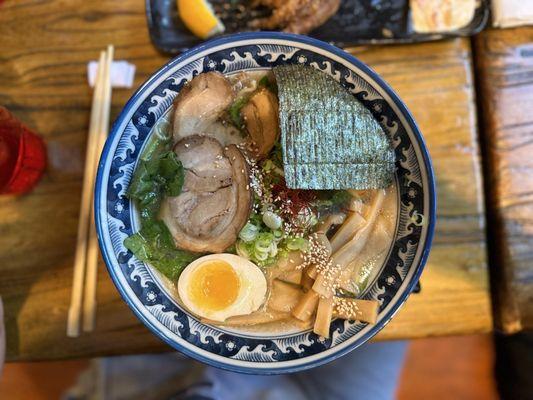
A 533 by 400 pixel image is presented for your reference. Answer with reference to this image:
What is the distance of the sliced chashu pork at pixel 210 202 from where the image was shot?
131cm

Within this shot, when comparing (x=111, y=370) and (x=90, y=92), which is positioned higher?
(x=90, y=92)

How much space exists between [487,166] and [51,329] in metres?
1.55

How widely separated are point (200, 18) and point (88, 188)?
2.18 ft

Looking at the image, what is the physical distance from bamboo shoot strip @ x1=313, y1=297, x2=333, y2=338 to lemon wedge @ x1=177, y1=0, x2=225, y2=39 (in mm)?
945

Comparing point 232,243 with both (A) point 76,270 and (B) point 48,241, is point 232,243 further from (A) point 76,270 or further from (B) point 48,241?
(B) point 48,241

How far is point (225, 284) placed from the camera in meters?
1.31

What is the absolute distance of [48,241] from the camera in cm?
154


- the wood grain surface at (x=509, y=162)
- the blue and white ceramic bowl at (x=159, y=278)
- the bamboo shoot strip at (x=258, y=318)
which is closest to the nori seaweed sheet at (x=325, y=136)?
the blue and white ceramic bowl at (x=159, y=278)

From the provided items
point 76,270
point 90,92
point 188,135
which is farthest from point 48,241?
point 188,135

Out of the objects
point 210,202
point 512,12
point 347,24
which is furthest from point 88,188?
point 512,12

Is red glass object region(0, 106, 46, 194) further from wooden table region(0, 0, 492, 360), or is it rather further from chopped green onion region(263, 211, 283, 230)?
chopped green onion region(263, 211, 283, 230)

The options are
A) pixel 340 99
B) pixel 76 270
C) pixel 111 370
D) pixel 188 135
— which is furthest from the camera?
pixel 111 370

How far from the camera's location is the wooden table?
59.5 inches

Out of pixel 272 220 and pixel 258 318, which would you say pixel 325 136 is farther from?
pixel 258 318
